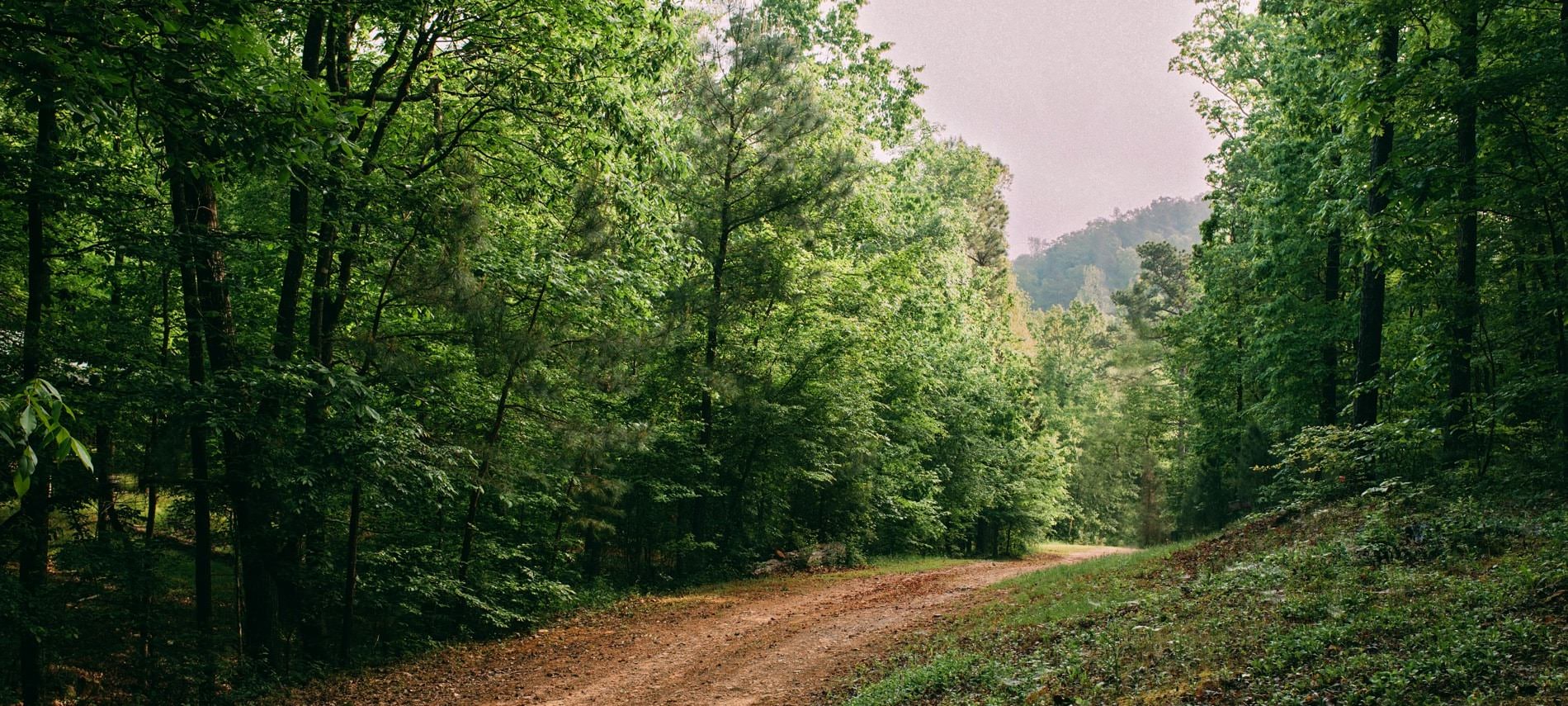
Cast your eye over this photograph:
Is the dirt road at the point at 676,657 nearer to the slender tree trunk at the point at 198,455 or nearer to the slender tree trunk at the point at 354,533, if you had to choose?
the slender tree trunk at the point at 354,533

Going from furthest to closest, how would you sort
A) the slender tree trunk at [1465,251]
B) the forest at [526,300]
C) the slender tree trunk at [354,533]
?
the slender tree trunk at [354,533] < the slender tree trunk at [1465,251] < the forest at [526,300]

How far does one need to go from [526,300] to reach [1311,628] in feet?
32.7

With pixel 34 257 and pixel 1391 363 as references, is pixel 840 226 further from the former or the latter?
pixel 34 257

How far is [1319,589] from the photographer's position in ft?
25.5

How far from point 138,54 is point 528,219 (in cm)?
876

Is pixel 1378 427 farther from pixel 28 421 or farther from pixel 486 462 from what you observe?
pixel 28 421

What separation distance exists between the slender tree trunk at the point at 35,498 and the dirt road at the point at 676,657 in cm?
240

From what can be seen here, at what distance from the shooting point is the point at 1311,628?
21.3ft

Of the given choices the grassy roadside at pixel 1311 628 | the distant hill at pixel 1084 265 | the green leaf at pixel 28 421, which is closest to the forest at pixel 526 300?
the green leaf at pixel 28 421

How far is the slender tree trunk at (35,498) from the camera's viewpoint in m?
7.11

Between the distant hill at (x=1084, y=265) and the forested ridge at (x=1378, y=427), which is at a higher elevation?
the distant hill at (x=1084, y=265)

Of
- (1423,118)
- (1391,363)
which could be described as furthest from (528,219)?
(1391,363)

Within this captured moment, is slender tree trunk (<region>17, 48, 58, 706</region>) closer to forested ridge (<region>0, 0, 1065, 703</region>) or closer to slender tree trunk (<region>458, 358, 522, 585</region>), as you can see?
forested ridge (<region>0, 0, 1065, 703</region>)

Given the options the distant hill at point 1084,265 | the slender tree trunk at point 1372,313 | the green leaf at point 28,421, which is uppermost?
the distant hill at point 1084,265
